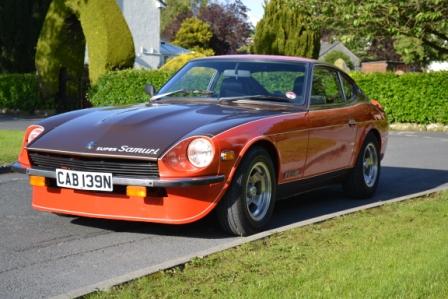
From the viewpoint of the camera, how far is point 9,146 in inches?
502

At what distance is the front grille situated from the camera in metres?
5.73

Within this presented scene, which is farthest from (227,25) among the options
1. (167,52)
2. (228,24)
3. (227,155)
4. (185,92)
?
(227,155)

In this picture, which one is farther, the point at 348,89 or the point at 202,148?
the point at 348,89

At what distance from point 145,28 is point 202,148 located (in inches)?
1472

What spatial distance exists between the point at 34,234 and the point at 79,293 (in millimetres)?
2091

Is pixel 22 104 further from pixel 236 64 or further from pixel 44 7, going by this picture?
pixel 236 64

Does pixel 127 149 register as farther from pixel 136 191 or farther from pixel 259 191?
pixel 259 191

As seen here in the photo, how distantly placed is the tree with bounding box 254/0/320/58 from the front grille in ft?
73.7

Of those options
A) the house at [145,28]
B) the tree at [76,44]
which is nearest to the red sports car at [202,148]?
the tree at [76,44]

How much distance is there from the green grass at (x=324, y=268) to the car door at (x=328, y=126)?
0.88m

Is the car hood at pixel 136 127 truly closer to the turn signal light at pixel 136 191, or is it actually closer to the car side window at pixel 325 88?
the turn signal light at pixel 136 191

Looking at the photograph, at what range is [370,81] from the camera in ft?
78.0

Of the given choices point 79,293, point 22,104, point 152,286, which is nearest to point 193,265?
point 152,286

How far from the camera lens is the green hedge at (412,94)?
75.5 feet
